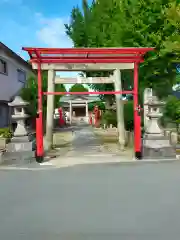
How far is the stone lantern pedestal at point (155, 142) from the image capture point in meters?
10.7

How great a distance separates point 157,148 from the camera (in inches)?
422

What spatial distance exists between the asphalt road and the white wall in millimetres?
12124

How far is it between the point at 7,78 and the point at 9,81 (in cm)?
43

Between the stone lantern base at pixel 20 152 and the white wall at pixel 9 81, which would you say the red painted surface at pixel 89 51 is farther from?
the white wall at pixel 9 81

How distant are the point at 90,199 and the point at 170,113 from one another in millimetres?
9292

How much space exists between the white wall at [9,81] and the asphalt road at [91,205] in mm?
12124

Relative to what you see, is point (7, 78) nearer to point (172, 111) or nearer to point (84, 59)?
point (84, 59)

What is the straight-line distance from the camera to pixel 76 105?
48.0m

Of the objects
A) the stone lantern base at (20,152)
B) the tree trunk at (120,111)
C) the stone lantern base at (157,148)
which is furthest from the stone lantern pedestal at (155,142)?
the stone lantern base at (20,152)

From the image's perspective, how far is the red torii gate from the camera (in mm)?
10617

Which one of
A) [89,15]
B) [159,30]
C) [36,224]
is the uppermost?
[89,15]

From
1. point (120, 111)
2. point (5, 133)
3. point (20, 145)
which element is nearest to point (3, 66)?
point (5, 133)

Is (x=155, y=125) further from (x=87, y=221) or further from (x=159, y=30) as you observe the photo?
(x=87, y=221)

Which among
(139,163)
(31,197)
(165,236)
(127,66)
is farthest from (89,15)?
(165,236)
